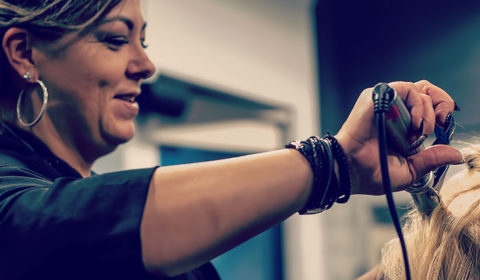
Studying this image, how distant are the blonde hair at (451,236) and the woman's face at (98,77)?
560 mm

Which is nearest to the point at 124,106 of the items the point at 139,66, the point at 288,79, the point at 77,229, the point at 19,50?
the point at 139,66

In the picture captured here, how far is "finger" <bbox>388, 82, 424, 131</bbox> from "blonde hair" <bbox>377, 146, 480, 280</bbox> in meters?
0.32

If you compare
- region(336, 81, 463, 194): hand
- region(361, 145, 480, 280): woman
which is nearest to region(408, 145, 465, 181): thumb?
region(336, 81, 463, 194): hand

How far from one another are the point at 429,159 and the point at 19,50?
0.64 m

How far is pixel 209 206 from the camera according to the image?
0.43 m

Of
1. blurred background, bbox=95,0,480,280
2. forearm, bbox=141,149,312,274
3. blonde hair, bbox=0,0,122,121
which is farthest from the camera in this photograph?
blurred background, bbox=95,0,480,280

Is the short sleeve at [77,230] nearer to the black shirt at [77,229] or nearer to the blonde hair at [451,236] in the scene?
the black shirt at [77,229]

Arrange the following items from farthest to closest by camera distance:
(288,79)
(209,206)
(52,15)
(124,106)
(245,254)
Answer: (288,79)
(245,254)
(124,106)
(52,15)
(209,206)

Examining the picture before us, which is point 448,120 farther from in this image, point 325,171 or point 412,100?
point 325,171

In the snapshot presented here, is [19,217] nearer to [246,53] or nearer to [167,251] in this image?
[167,251]

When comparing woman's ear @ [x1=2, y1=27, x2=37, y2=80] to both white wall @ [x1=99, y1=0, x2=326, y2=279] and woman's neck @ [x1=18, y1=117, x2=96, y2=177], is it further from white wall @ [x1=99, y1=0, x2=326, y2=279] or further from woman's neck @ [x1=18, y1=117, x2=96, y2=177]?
white wall @ [x1=99, y1=0, x2=326, y2=279]

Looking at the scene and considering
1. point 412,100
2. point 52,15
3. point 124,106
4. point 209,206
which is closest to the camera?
point 209,206

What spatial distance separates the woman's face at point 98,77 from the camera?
712 millimetres

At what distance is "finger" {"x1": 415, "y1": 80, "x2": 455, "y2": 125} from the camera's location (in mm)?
585
